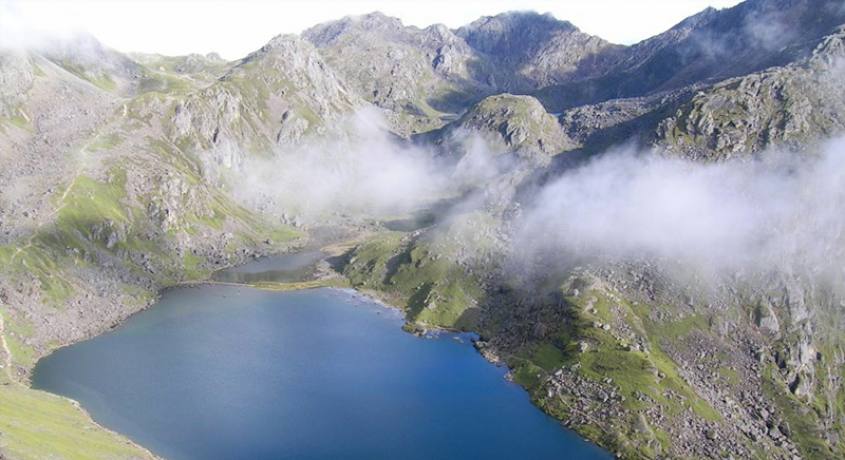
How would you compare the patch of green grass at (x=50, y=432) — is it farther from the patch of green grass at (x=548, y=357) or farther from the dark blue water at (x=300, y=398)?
the patch of green grass at (x=548, y=357)

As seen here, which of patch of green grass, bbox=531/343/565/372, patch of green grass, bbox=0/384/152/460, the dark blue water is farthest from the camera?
patch of green grass, bbox=531/343/565/372

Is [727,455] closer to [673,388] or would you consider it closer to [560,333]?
[673,388]

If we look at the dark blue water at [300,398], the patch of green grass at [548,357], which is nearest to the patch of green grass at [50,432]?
the dark blue water at [300,398]

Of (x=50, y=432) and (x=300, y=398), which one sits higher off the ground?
(x=50, y=432)

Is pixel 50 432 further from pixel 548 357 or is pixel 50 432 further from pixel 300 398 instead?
pixel 548 357

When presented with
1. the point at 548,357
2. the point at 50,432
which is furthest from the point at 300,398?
the point at 548,357

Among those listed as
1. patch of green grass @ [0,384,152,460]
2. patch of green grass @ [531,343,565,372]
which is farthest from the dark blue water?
patch of green grass @ [531,343,565,372]

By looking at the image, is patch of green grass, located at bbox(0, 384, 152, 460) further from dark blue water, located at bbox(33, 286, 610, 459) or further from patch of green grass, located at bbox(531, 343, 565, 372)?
patch of green grass, located at bbox(531, 343, 565, 372)

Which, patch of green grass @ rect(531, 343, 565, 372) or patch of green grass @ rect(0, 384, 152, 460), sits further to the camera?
patch of green grass @ rect(531, 343, 565, 372)

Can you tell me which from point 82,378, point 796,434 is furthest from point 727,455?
point 82,378
